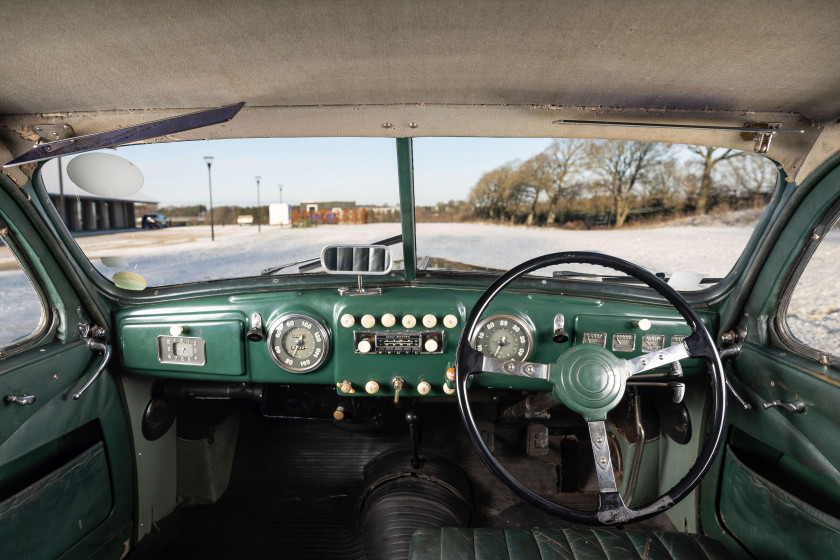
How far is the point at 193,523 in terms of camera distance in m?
2.94

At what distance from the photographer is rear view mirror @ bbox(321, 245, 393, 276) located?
231 centimetres

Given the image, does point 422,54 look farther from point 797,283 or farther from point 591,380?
point 797,283

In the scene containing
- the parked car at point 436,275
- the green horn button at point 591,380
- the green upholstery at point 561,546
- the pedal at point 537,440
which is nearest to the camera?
the parked car at point 436,275

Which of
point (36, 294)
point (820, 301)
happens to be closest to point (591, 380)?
point (820, 301)

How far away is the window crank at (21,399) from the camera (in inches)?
76.3

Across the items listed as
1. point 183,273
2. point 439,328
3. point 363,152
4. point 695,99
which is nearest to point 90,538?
point 183,273

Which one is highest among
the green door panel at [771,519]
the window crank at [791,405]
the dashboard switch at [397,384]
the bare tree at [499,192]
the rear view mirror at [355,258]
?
the bare tree at [499,192]

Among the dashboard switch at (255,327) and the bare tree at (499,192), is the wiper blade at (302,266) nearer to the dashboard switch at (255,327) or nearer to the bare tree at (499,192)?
the dashboard switch at (255,327)

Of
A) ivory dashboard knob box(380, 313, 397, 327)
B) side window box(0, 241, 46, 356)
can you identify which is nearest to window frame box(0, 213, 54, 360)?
side window box(0, 241, 46, 356)

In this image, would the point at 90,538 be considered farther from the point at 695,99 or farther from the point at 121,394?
the point at 695,99

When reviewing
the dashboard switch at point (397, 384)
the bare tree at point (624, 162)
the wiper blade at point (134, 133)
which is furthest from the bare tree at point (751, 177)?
the wiper blade at point (134, 133)

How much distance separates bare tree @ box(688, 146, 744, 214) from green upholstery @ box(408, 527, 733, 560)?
128 centimetres

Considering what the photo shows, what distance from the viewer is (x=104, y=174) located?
2.34m

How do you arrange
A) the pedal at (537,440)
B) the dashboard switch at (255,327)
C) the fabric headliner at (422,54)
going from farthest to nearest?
the pedal at (537,440) < the dashboard switch at (255,327) < the fabric headliner at (422,54)
